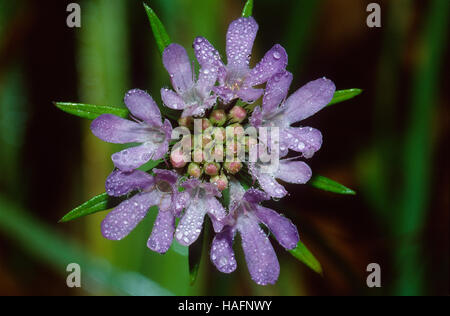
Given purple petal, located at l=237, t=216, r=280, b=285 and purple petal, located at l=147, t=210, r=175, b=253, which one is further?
purple petal, located at l=237, t=216, r=280, b=285

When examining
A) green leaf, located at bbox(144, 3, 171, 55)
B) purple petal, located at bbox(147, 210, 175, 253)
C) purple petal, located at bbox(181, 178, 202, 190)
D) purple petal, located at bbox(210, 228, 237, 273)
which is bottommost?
purple petal, located at bbox(210, 228, 237, 273)

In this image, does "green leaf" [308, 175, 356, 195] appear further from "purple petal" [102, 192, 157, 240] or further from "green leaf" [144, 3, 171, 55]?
"green leaf" [144, 3, 171, 55]

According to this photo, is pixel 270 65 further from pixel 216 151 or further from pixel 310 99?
pixel 216 151

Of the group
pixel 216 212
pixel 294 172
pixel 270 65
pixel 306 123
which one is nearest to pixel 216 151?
pixel 216 212

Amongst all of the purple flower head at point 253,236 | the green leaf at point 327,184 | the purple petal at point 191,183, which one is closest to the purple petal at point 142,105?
the purple petal at point 191,183

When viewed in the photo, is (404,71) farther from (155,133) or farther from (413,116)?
(155,133)

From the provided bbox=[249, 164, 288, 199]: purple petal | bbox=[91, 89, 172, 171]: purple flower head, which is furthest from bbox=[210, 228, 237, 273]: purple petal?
bbox=[91, 89, 172, 171]: purple flower head
